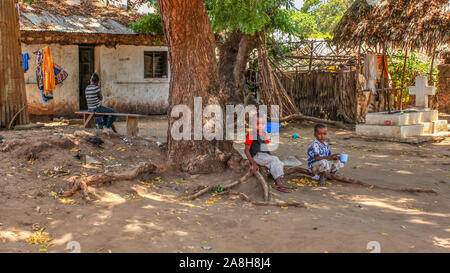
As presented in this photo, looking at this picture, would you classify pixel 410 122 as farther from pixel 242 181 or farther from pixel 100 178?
pixel 100 178

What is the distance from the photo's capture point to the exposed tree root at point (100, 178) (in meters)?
5.01

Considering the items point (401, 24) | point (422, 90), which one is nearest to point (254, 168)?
point (422, 90)

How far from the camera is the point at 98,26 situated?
13.4 metres

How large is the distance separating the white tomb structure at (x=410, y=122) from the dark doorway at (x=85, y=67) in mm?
8688

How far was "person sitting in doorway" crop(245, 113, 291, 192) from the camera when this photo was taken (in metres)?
6.03

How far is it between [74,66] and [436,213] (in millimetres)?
11624

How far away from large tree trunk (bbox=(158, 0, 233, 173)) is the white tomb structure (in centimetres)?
553

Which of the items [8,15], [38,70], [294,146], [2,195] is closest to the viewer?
[2,195]

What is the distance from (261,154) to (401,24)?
7.59 meters

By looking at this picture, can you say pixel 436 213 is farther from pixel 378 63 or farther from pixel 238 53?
pixel 378 63

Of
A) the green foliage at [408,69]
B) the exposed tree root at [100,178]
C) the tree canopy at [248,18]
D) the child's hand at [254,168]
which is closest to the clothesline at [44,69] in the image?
the tree canopy at [248,18]

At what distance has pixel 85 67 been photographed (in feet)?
46.4

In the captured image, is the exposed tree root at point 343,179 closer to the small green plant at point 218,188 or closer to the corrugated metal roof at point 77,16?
the small green plant at point 218,188

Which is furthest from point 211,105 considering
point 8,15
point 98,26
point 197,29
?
point 98,26
